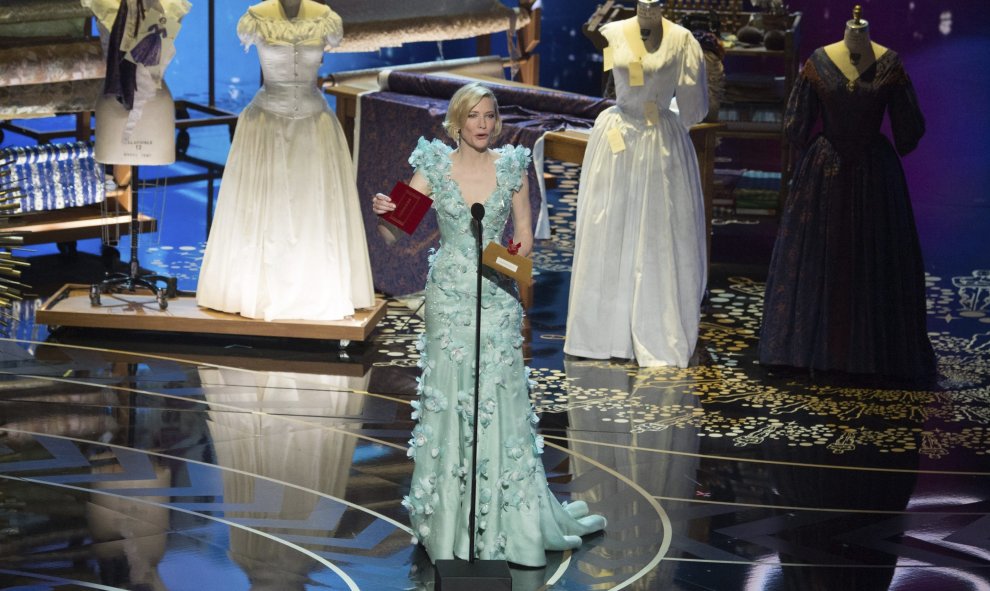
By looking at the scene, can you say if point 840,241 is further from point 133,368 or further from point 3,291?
point 3,291

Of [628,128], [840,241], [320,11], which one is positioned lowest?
[840,241]

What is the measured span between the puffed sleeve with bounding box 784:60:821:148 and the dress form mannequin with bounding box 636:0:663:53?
67 cm

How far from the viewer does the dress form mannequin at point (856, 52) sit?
6910 millimetres

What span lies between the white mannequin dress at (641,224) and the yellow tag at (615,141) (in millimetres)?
10

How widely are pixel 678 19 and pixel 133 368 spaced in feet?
15.6

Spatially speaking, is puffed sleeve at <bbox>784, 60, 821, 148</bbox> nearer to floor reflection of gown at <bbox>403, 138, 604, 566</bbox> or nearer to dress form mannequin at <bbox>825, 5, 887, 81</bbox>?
dress form mannequin at <bbox>825, 5, 887, 81</bbox>

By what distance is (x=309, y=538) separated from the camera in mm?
5133

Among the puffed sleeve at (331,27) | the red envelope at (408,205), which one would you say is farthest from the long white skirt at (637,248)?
the red envelope at (408,205)

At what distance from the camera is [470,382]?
4.85 metres

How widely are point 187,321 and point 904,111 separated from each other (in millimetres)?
3438

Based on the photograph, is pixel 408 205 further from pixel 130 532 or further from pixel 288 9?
pixel 288 9

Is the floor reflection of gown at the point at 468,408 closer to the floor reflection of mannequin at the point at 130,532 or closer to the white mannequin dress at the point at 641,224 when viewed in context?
the floor reflection of mannequin at the point at 130,532

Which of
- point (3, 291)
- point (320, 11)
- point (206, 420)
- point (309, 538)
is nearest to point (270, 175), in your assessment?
point (320, 11)

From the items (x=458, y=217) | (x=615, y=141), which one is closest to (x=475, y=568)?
(x=458, y=217)
